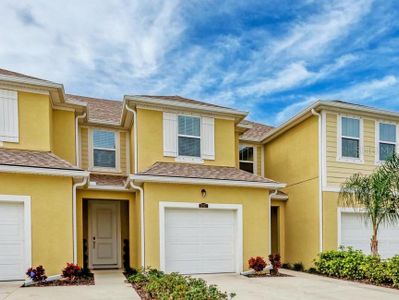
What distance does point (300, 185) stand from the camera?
43.7ft

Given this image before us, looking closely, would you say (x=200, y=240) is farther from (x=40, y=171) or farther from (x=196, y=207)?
(x=40, y=171)

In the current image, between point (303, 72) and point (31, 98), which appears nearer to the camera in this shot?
point (31, 98)

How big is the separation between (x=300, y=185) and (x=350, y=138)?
2.48 m

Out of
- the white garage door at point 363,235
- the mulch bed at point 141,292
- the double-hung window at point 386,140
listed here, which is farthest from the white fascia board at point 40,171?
the double-hung window at point 386,140

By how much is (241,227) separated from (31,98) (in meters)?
7.47

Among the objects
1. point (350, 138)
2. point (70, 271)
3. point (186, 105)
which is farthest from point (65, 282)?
point (350, 138)

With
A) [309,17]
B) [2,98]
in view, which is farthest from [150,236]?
[309,17]

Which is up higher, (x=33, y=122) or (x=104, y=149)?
(x=33, y=122)

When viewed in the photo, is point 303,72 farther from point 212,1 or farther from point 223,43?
point 212,1

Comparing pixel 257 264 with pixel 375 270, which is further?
pixel 257 264

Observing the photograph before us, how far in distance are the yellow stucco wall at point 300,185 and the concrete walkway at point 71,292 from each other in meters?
6.81

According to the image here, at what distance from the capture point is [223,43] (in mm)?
15781

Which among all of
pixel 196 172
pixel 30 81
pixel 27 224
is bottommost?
pixel 27 224

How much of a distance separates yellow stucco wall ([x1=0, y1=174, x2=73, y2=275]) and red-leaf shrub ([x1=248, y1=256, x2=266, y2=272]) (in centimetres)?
530
